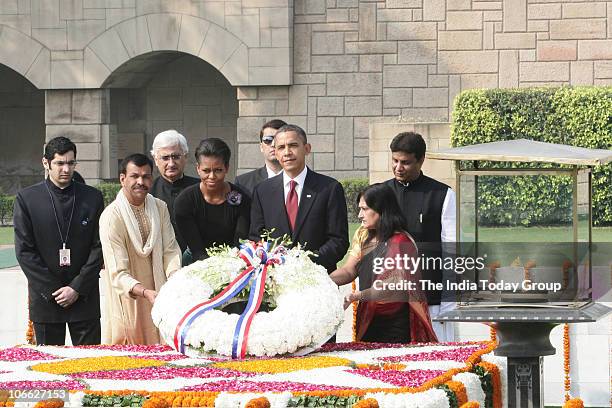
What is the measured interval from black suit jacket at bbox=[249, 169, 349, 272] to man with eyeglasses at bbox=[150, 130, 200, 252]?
0.91 meters

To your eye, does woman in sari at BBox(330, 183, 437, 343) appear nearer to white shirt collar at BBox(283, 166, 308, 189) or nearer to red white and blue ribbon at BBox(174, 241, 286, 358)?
white shirt collar at BBox(283, 166, 308, 189)

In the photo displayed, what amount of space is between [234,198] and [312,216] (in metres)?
0.52

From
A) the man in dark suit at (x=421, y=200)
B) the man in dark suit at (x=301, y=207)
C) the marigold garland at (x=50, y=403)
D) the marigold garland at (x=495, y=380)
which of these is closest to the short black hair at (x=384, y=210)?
the man in dark suit at (x=301, y=207)

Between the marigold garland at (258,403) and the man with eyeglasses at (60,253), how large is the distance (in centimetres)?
312

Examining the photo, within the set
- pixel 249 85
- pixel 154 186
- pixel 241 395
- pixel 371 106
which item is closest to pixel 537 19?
pixel 371 106

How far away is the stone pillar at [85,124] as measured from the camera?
2198 cm

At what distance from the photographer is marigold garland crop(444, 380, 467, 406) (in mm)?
5816

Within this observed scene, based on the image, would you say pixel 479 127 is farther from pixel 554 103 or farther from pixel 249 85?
pixel 249 85

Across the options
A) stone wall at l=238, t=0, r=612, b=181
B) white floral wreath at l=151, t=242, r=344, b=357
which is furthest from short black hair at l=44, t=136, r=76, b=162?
stone wall at l=238, t=0, r=612, b=181

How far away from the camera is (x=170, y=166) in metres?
8.91

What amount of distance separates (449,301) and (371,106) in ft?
48.1

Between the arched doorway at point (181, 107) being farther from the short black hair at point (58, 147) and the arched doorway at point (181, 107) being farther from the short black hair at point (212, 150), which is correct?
the short black hair at point (212, 150)

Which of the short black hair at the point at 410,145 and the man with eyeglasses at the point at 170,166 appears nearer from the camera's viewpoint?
the short black hair at the point at 410,145

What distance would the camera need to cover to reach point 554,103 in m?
17.3
